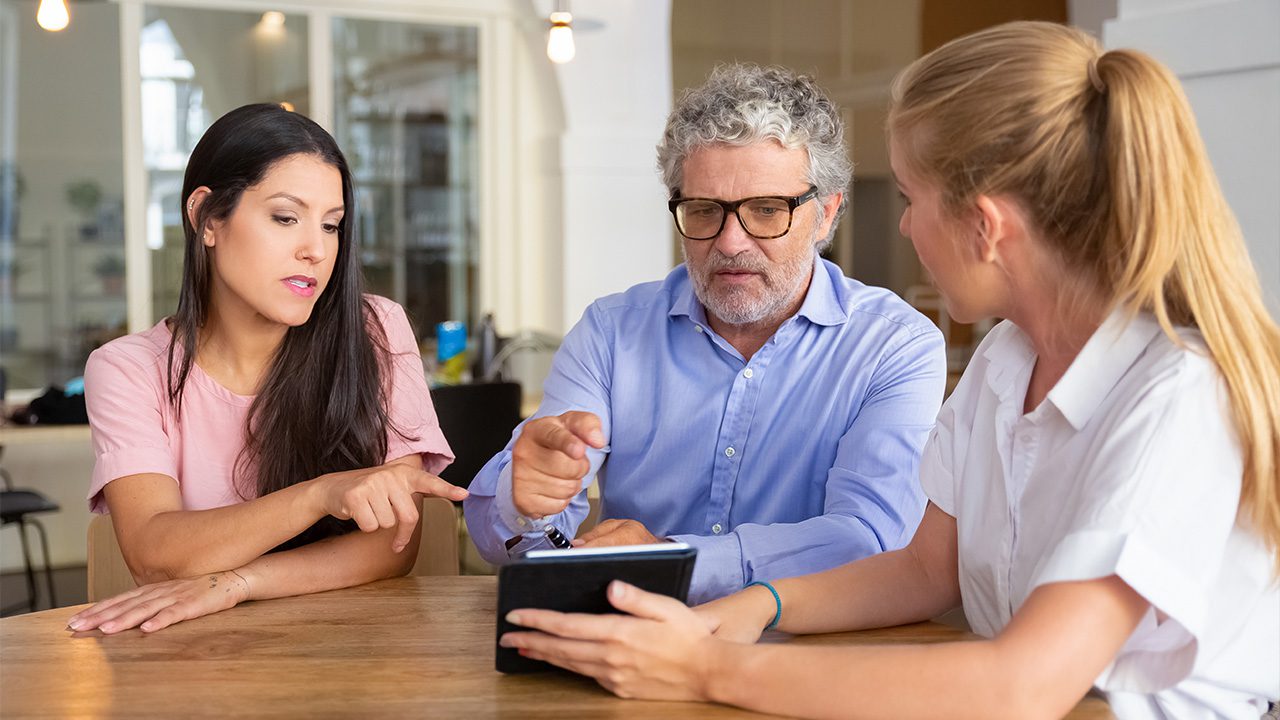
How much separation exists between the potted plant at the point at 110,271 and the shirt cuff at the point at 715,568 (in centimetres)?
461

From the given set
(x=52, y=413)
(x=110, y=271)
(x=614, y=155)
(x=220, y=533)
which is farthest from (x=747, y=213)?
(x=110, y=271)

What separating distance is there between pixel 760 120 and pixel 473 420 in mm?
1853

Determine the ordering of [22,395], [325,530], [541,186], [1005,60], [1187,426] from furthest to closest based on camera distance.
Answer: [541,186] < [22,395] < [325,530] < [1005,60] < [1187,426]

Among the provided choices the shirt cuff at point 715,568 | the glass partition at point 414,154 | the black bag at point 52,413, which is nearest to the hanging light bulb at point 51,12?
the black bag at point 52,413

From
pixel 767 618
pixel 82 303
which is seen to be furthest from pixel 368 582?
pixel 82 303

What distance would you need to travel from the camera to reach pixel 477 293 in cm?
621

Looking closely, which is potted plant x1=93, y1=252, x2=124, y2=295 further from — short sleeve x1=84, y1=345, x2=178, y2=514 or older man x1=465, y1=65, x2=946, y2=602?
older man x1=465, y1=65, x2=946, y2=602

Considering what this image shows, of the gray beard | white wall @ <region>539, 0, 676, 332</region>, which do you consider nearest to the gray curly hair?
the gray beard

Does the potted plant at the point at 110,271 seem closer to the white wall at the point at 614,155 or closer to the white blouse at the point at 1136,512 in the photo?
the white wall at the point at 614,155

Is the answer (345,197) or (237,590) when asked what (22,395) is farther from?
(237,590)

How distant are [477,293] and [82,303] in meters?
1.87

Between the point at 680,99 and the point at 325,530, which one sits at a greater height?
the point at 680,99

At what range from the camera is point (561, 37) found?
4.75 m

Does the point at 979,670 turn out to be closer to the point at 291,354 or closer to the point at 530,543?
the point at 530,543
